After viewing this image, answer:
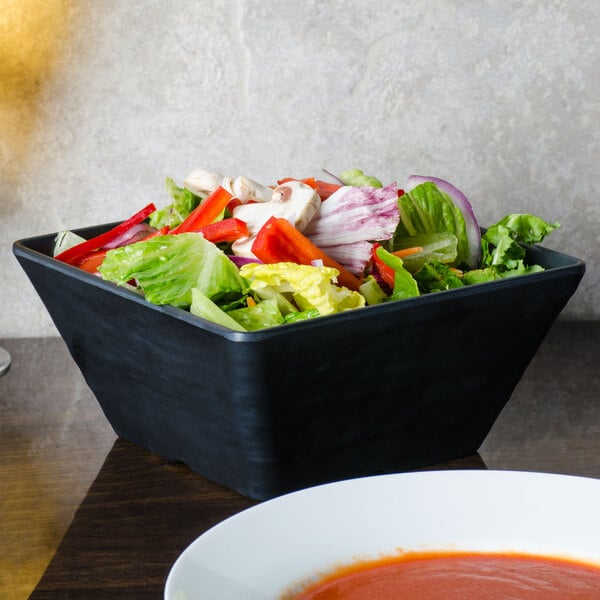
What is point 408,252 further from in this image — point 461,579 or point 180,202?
point 461,579

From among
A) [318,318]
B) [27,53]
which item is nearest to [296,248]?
[318,318]

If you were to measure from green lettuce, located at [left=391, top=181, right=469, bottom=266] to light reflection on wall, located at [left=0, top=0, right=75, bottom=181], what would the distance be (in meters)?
0.61

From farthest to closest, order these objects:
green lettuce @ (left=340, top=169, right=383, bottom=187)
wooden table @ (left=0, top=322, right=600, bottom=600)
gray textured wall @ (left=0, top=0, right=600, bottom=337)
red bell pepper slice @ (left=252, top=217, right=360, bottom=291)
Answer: gray textured wall @ (left=0, top=0, right=600, bottom=337), green lettuce @ (left=340, top=169, right=383, bottom=187), red bell pepper slice @ (left=252, top=217, right=360, bottom=291), wooden table @ (left=0, top=322, right=600, bottom=600)

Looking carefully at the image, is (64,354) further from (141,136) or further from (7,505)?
(7,505)

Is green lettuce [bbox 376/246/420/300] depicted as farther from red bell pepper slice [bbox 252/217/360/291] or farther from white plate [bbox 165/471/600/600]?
white plate [bbox 165/471/600/600]

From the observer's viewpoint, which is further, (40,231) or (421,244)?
(40,231)

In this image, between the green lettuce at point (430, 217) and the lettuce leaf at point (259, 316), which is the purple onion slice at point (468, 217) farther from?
the lettuce leaf at point (259, 316)

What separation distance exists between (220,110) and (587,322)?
1.93 feet

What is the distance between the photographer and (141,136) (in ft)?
4.44

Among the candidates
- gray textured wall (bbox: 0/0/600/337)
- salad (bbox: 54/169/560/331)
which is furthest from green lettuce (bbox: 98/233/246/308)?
gray textured wall (bbox: 0/0/600/337)

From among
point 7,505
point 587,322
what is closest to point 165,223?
point 7,505

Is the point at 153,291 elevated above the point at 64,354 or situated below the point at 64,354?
above

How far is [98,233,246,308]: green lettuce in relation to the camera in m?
0.80

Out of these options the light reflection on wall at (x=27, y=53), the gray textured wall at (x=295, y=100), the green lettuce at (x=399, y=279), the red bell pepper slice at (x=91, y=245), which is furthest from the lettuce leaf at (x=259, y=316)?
the light reflection on wall at (x=27, y=53)
